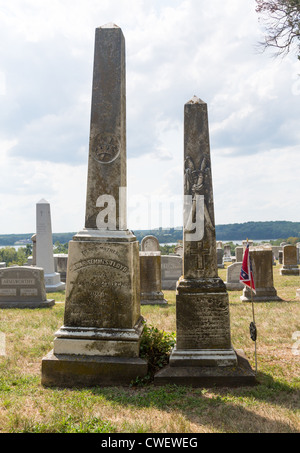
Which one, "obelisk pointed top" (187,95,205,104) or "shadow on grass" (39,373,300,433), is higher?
"obelisk pointed top" (187,95,205,104)

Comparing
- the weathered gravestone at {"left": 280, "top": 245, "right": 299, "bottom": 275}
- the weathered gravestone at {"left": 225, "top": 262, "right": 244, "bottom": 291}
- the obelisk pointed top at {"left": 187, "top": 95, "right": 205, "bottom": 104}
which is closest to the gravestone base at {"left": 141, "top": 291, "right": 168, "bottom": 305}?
the weathered gravestone at {"left": 225, "top": 262, "right": 244, "bottom": 291}

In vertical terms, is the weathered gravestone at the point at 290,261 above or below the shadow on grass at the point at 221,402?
above

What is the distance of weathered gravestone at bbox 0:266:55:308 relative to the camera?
433 inches

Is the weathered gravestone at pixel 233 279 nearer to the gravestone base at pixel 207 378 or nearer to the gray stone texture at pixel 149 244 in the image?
the gray stone texture at pixel 149 244

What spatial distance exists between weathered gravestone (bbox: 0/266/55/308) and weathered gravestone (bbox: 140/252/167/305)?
2.92m

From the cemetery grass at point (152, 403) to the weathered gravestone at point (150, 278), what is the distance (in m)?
5.10

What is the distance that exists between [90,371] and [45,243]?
9978mm

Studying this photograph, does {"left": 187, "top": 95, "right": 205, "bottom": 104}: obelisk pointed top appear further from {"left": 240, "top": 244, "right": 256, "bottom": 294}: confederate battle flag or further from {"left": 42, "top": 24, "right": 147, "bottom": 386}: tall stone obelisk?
{"left": 240, "top": 244, "right": 256, "bottom": 294}: confederate battle flag

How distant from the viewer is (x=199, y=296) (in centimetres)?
523

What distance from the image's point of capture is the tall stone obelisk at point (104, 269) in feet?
16.5

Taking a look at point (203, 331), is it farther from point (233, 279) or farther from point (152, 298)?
point (233, 279)

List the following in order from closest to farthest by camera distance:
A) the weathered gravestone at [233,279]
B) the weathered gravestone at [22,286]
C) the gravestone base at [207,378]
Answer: the gravestone base at [207,378]
the weathered gravestone at [22,286]
the weathered gravestone at [233,279]

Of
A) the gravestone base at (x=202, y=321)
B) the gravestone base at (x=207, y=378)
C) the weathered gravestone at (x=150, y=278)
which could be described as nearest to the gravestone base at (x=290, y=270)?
the weathered gravestone at (x=150, y=278)

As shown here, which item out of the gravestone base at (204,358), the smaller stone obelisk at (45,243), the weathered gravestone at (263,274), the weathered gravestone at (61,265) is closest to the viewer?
the gravestone base at (204,358)
